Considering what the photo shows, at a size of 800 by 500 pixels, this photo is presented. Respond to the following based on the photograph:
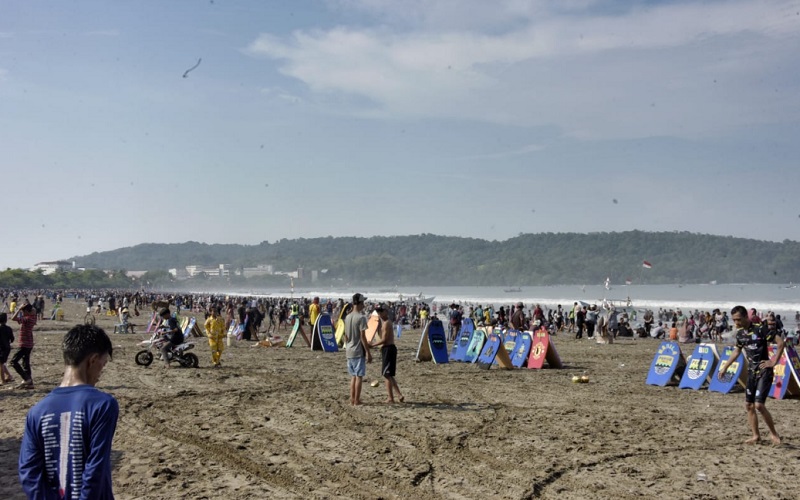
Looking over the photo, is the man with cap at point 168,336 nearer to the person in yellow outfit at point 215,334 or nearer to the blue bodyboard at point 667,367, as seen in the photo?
the person in yellow outfit at point 215,334

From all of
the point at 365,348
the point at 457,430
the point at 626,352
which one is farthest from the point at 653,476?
the point at 626,352

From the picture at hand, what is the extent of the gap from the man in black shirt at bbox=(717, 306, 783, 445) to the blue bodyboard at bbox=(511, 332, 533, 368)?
8.98 metres

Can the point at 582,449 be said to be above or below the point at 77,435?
below

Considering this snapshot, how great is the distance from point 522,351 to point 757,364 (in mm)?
9451

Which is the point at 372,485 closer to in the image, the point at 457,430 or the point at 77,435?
the point at 457,430

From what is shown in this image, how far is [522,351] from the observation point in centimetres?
1816

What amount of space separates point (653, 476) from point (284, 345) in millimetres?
18485

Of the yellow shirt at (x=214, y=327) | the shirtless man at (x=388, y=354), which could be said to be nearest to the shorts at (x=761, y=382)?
the shirtless man at (x=388, y=354)

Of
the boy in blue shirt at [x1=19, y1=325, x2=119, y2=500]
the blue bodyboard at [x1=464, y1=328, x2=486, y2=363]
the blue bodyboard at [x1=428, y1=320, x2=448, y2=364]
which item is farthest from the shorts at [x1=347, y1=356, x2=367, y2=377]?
the boy in blue shirt at [x1=19, y1=325, x2=119, y2=500]

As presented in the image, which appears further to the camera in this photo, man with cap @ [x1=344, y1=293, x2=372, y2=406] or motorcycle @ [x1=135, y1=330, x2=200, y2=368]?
motorcycle @ [x1=135, y1=330, x2=200, y2=368]

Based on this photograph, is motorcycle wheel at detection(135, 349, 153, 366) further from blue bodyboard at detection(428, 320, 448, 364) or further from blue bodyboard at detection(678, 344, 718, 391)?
blue bodyboard at detection(678, 344, 718, 391)

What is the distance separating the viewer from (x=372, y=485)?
712 centimetres

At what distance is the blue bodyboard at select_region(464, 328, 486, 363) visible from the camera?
1908cm

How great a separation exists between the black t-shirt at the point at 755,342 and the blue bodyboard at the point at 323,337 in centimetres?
1488
